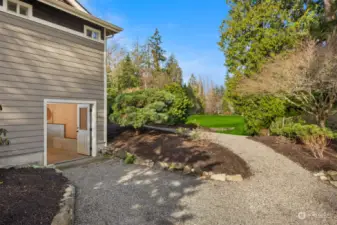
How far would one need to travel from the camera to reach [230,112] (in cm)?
3133

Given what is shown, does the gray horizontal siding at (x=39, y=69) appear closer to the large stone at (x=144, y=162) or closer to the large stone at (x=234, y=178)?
the large stone at (x=144, y=162)

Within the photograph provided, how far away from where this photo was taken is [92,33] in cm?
720

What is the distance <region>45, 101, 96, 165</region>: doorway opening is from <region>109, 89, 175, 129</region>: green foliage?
1349mm

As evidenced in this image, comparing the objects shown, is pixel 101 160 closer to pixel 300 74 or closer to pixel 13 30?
pixel 13 30

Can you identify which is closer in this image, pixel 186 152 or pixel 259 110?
pixel 186 152

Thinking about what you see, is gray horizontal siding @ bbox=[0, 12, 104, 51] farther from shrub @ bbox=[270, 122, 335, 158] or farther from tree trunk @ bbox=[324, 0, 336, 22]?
tree trunk @ bbox=[324, 0, 336, 22]

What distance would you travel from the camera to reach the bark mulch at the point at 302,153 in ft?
19.1

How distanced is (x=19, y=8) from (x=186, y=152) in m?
5.79

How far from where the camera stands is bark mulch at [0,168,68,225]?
277 cm

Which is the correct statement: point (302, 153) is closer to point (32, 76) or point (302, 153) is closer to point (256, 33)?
point (256, 33)

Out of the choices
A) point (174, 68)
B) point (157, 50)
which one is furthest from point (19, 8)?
point (174, 68)

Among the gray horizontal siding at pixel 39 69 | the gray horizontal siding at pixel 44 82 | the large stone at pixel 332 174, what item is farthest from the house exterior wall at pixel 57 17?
the large stone at pixel 332 174

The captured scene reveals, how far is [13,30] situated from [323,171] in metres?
8.41

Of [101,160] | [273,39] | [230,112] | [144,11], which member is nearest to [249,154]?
[101,160]
